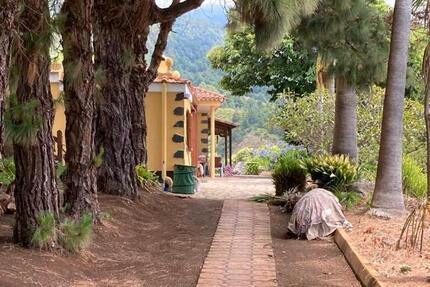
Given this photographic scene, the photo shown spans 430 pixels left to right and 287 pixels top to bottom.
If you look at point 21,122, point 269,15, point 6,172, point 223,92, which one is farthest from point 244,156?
point 21,122

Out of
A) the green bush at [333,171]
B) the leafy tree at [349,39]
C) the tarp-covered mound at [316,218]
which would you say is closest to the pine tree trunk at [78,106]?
the tarp-covered mound at [316,218]

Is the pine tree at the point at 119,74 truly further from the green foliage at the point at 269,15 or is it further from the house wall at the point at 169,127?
the house wall at the point at 169,127

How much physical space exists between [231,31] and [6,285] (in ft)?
22.6

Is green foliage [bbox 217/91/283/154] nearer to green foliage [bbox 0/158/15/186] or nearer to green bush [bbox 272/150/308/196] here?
green bush [bbox 272/150/308/196]

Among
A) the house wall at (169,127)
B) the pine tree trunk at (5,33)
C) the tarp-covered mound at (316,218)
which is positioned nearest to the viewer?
the pine tree trunk at (5,33)

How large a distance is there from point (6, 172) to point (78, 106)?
2.09 metres

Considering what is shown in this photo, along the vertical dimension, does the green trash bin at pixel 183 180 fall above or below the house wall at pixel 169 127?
below

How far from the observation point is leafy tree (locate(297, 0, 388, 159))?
1037 centimetres

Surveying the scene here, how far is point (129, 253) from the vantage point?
22.4ft

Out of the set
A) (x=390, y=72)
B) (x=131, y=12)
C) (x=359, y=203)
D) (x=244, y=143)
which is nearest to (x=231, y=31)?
(x=131, y=12)

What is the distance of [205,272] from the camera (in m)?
5.86

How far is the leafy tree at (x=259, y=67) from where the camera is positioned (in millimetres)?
24828

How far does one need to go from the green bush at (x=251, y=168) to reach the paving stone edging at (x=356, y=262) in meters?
22.1

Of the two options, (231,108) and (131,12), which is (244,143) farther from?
(131,12)
